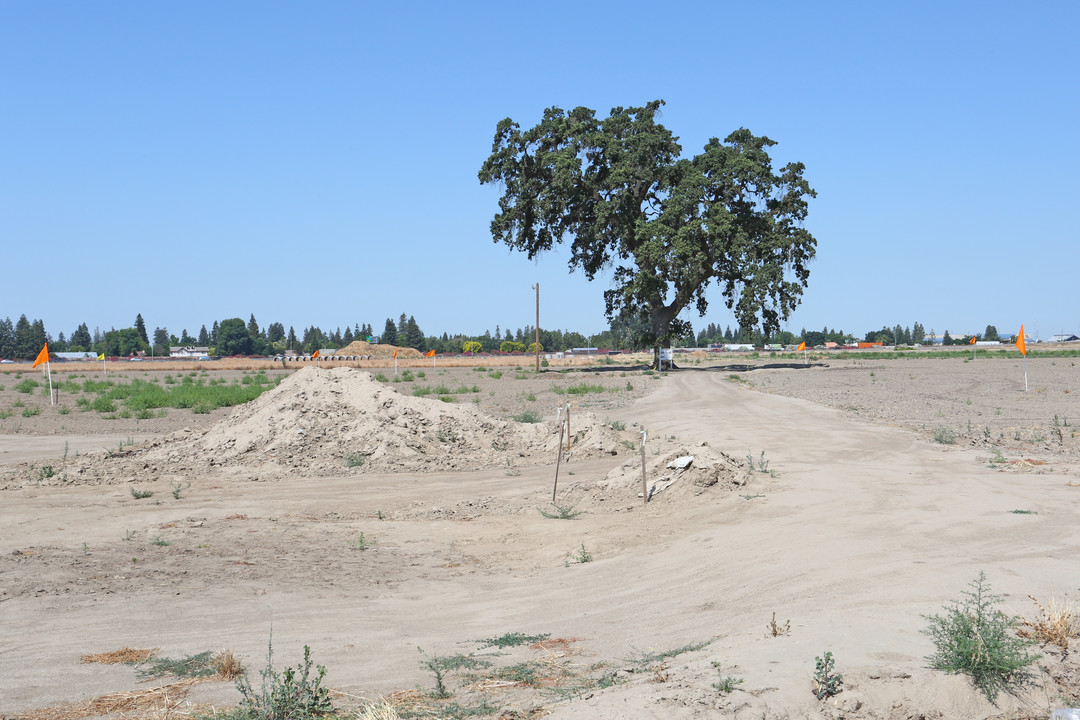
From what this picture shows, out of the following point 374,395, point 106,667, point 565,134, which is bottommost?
point 106,667

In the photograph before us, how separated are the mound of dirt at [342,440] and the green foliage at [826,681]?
1433 centimetres

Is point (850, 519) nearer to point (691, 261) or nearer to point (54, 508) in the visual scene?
point (54, 508)

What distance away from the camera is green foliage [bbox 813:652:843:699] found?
18.1 feet

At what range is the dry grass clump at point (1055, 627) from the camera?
6227 millimetres

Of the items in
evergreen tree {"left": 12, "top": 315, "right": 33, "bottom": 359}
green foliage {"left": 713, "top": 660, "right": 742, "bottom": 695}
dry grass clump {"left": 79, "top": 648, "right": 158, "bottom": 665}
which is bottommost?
dry grass clump {"left": 79, "top": 648, "right": 158, "bottom": 665}

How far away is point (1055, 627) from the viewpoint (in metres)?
6.28

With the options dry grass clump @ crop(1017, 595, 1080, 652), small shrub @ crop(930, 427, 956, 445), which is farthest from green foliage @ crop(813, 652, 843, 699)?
small shrub @ crop(930, 427, 956, 445)

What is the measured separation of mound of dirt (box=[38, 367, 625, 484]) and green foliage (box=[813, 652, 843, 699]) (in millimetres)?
14329

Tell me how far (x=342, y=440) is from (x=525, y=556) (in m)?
10.5

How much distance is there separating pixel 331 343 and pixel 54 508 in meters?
184

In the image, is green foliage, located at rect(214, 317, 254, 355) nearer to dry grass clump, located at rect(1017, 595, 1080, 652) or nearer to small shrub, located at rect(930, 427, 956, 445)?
small shrub, located at rect(930, 427, 956, 445)

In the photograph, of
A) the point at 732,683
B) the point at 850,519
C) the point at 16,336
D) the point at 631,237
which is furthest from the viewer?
the point at 16,336

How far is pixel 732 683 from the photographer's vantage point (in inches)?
222

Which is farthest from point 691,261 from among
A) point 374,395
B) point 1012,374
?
point 374,395
